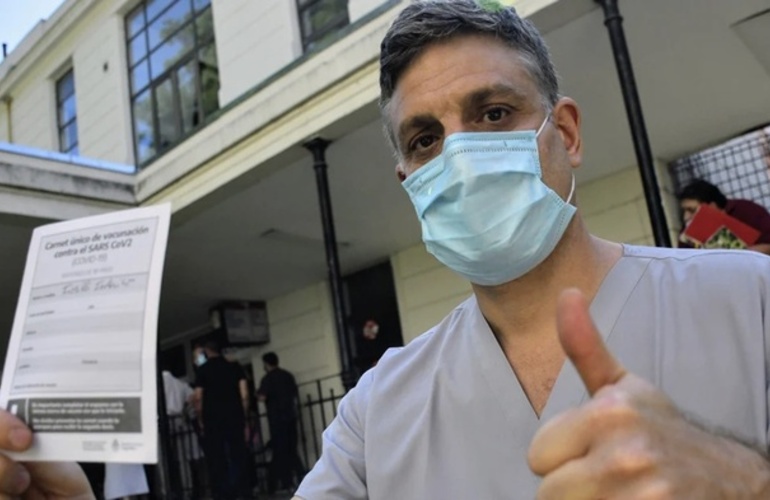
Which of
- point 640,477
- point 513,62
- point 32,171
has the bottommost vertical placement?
point 640,477

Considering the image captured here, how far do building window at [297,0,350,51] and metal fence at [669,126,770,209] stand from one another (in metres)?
3.85

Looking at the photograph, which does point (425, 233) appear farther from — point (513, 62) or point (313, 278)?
point (313, 278)

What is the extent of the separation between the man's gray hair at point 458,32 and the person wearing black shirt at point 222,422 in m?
6.29

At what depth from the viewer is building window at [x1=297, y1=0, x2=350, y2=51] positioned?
6.75 metres

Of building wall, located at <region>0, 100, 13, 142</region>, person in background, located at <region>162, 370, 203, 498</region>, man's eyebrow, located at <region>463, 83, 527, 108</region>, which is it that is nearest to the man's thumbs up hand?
man's eyebrow, located at <region>463, 83, 527, 108</region>

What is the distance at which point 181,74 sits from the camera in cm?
869

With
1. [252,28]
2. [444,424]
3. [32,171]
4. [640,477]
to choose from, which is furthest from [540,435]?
[252,28]

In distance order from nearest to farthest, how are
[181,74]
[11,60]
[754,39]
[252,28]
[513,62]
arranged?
[513,62] → [754,39] → [252,28] → [181,74] → [11,60]

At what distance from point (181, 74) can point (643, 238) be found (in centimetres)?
600

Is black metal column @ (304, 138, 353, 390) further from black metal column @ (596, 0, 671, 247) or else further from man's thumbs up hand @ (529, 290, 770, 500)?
man's thumbs up hand @ (529, 290, 770, 500)

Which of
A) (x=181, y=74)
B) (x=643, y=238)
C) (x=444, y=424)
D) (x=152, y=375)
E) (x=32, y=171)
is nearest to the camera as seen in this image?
(x=152, y=375)

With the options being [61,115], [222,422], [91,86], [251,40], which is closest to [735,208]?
[251,40]

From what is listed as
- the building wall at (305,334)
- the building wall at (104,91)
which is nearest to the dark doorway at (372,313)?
the building wall at (305,334)

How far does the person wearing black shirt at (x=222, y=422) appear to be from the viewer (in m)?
7.46
